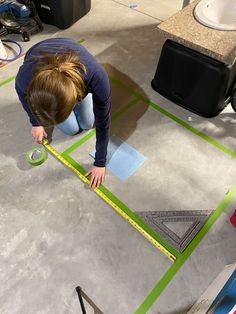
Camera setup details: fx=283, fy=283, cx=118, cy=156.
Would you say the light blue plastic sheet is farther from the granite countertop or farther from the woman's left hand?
the granite countertop

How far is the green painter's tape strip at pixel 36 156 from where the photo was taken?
2.23m

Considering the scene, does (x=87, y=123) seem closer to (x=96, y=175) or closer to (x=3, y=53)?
(x=96, y=175)

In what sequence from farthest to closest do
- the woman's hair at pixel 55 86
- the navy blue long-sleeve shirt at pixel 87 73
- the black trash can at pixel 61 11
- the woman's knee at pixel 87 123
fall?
the black trash can at pixel 61 11 < the woman's knee at pixel 87 123 < the navy blue long-sleeve shirt at pixel 87 73 < the woman's hair at pixel 55 86

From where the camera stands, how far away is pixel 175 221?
1975 mm

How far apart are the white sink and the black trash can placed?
159 centimetres

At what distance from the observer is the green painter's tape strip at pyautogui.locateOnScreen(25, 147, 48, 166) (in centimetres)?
223

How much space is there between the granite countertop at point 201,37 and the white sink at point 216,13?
0.13 feet

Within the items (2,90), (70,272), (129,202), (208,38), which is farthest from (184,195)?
(2,90)

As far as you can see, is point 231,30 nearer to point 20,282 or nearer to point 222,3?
point 222,3

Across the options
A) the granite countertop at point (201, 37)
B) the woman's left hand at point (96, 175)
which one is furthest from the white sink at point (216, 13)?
the woman's left hand at point (96, 175)

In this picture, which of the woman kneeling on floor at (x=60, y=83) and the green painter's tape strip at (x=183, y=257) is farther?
the green painter's tape strip at (x=183, y=257)

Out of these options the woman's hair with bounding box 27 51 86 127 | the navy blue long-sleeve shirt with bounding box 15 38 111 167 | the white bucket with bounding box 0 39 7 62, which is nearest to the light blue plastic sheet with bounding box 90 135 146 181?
the navy blue long-sleeve shirt with bounding box 15 38 111 167

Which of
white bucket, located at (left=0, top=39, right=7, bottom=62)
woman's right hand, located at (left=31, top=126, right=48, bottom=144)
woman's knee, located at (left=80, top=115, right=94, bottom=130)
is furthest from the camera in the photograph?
white bucket, located at (left=0, top=39, right=7, bottom=62)

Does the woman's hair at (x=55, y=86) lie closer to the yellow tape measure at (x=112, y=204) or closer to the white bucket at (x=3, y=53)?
the yellow tape measure at (x=112, y=204)
